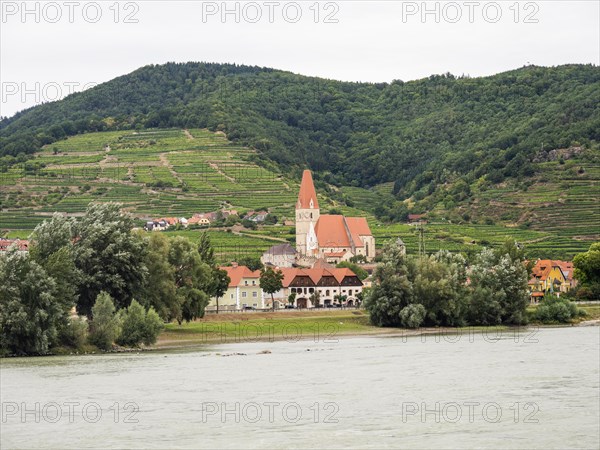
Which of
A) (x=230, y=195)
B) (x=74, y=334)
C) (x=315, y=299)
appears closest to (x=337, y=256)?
(x=230, y=195)

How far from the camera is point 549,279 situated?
99.2m

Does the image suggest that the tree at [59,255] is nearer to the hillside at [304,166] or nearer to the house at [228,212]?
the hillside at [304,166]

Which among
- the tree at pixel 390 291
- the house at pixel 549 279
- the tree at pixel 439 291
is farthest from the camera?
the house at pixel 549 279

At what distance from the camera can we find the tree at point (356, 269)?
345 ft

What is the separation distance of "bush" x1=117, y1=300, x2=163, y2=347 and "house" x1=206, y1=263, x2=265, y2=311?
33879mm

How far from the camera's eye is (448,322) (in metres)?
72.8

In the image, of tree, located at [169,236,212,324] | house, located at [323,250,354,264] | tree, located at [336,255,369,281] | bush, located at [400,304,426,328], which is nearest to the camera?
tree, located at [169,236,212,324]

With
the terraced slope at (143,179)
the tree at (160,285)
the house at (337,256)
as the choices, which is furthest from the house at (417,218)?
the tree at (160,285)

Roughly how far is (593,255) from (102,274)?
44231 mm

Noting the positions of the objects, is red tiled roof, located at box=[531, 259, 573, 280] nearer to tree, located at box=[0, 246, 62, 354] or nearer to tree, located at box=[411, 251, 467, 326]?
tree, located at box=[411, 251, 467, 326]

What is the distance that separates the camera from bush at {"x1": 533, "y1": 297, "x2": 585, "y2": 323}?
252 feet

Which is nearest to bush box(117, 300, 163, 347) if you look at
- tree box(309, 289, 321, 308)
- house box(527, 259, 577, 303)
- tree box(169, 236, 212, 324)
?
tree box(169, 236, 212, 324)

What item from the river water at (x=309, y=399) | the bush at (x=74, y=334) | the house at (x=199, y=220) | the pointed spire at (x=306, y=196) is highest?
the pointed spire at (x=306, y=196)

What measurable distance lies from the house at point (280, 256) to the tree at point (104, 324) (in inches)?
2194
